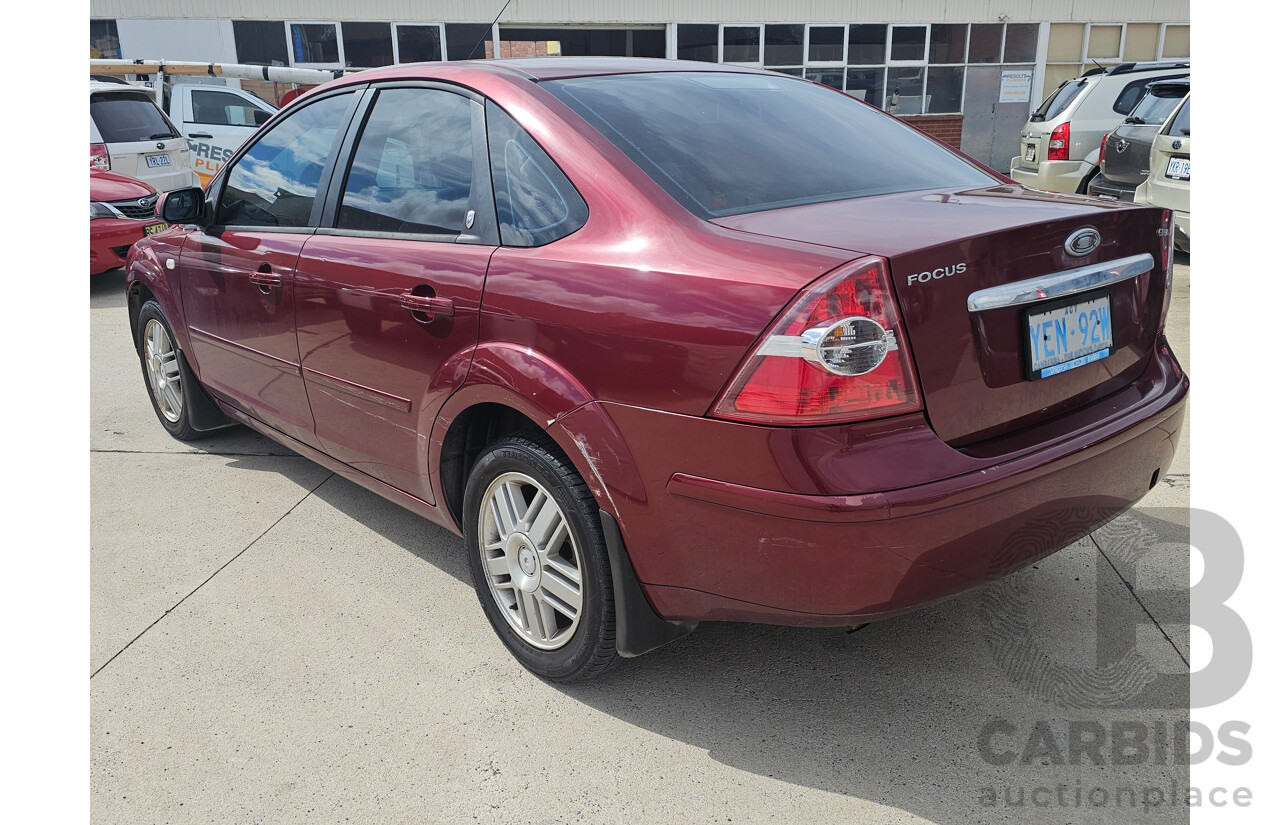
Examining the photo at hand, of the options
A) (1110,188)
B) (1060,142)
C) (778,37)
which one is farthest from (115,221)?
(778,37)

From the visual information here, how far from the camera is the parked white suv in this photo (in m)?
10.8

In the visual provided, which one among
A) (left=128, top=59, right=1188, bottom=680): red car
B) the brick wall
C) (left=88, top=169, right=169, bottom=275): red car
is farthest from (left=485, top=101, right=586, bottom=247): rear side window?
the brick wall

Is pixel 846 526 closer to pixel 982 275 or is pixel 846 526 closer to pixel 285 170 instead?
pixel 982 275

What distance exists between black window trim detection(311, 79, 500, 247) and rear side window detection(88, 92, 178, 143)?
9101mm

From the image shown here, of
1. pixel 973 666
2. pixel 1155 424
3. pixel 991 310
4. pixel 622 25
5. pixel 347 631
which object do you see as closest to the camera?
pixel 991 310

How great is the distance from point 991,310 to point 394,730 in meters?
1.83

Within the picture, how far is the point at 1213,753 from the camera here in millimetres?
2393

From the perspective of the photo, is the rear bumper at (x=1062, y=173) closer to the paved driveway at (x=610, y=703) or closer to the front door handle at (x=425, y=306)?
the paved driveway at (x=610, y=703)

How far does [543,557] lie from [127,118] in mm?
10873

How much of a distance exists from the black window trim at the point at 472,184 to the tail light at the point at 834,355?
3.23ft

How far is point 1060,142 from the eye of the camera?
10820mm

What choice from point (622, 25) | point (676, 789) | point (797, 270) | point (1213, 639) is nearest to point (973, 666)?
point (1213, 639)

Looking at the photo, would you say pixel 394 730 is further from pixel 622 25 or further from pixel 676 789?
pixel 622 25

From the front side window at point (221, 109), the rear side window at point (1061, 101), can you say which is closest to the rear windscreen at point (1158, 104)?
the rear side window at point (1061, 101)
